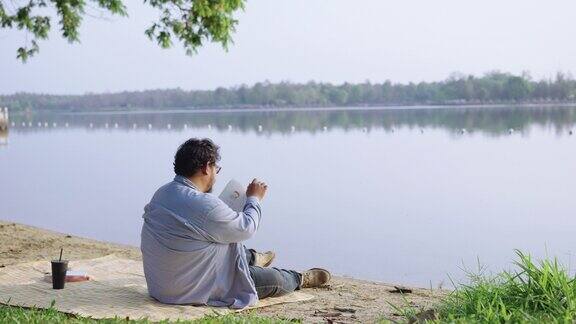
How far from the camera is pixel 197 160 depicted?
5527 mm

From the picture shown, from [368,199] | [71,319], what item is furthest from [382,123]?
[71,319]

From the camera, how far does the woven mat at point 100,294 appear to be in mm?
5375

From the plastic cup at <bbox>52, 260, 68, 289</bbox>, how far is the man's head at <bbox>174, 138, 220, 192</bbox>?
3.56 feet

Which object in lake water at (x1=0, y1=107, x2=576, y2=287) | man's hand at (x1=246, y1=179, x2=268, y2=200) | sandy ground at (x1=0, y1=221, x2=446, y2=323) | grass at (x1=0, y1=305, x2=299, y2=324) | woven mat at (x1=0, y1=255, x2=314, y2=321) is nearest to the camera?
grass at (x1=0, y1=305, x2=299, y2=324)

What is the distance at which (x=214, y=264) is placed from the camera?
218 inches

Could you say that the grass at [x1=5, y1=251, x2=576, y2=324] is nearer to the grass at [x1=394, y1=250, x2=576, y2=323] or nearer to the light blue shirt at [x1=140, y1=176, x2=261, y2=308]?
the grass at [x1=394, y1=250, x2=576, y2=323]

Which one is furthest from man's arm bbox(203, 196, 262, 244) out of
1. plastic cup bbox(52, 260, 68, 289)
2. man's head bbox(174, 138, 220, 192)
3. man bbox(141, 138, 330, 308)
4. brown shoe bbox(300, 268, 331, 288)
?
plastic cup bbox(52, 260, 68, 289)

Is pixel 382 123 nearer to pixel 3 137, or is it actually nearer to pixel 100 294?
pixel 3 137

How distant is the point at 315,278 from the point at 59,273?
1.81 m

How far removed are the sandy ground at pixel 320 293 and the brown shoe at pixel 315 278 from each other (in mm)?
70

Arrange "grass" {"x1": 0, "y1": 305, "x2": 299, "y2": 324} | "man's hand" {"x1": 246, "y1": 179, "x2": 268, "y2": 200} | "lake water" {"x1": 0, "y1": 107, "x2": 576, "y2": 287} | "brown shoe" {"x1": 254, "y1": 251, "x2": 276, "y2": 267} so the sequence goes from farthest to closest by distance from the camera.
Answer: "lake water" {"x1": 0, "y1": 107, "x2": 576, "y2": 287}, "brown shoe" {"x1": 254, "y1": 251, "x2": 276, "y2": 267}, "man's hand" {"x1": 246, "y1": 179, "x2": 268, "y2": 200}, "grass" {"x1": 0, "y1": 305, "x2": 299, "y2": 324}

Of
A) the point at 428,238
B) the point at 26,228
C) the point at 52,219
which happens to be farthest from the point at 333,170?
the point at 26,228

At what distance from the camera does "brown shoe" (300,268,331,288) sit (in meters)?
6.41

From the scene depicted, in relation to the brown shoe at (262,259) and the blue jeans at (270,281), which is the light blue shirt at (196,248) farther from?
the brown shoe at (262,259)
